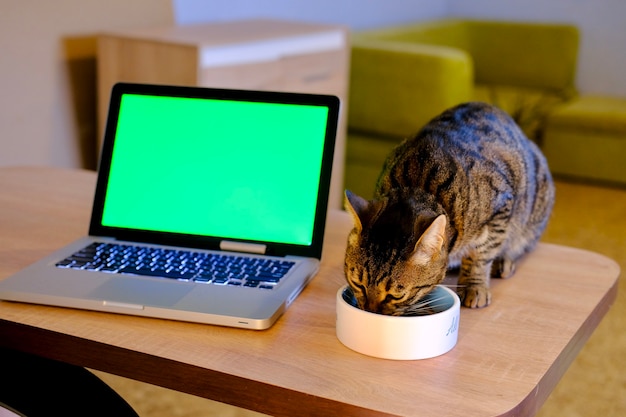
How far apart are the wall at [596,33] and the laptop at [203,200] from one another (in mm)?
4567

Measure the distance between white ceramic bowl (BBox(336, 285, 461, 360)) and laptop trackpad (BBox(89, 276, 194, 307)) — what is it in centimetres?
25

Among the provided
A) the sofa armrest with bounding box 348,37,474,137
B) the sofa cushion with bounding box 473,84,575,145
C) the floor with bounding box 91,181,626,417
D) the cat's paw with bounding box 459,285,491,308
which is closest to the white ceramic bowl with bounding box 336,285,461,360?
the cat's paw with bounding box 459,285,491,308

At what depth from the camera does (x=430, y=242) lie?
1.08 m

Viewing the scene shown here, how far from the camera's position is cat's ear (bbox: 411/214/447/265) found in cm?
105

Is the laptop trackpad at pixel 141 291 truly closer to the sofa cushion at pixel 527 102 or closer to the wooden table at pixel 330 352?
the wooden table at pixel 330 352

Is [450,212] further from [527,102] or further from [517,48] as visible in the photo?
[517,48]

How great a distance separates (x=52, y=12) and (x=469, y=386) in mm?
2405

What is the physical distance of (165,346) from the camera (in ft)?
3.25

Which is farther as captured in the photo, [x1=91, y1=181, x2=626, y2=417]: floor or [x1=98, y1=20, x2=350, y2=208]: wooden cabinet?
[x1=98, y1=20, x2=350, y2=208]: wooden cabinet

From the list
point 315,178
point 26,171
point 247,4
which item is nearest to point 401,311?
point 315,178

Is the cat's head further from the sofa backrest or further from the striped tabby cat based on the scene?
the sofa backrest

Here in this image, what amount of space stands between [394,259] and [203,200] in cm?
39

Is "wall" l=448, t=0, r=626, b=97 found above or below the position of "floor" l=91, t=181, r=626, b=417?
above

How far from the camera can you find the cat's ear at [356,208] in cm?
113
